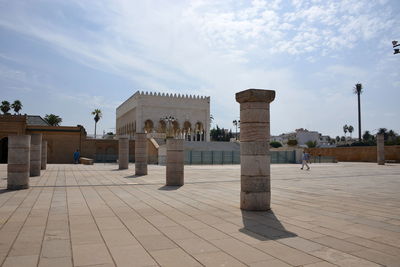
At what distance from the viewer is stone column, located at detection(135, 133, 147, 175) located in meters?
18.8

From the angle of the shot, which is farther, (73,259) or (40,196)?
(40,196)

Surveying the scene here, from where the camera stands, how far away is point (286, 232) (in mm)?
5727

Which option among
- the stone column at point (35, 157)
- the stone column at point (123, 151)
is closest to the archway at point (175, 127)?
the stone column at point (123, 151)

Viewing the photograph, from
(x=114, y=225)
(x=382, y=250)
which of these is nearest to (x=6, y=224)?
(x=114, y=225)

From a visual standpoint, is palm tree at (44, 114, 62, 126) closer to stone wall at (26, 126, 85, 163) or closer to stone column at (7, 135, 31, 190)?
stone wall at (26, 126, 85, 163)

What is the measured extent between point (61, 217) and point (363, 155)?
43432mm

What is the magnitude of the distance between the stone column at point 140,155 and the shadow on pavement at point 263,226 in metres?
12.0

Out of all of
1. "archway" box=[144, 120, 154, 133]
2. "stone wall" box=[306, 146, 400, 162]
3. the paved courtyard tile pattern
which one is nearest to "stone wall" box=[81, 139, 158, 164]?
"archway" box=[144, 120, 154, 133]

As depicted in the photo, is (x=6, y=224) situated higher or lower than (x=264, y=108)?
lower

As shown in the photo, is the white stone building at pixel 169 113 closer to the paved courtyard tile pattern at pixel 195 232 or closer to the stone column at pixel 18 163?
the stone column at pixel 18 163

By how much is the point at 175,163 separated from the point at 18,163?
18.4 feet

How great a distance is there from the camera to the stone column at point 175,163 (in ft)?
44.1

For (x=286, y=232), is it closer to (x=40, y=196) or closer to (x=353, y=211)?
(x=353, y=211)

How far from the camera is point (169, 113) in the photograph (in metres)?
63.7
